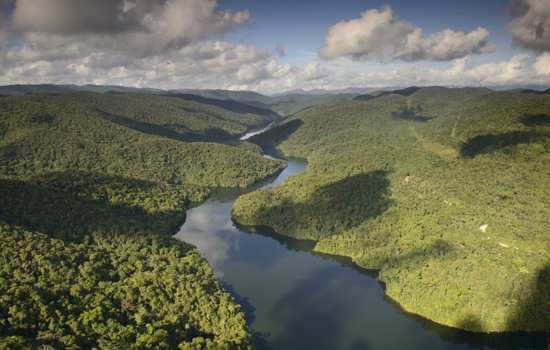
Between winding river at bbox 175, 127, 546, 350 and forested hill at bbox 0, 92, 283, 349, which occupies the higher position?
forested hill at bbox 0, 92, 283, 349

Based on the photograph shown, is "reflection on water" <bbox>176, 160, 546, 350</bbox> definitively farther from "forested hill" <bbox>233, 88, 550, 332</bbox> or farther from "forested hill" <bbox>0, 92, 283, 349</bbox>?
"forested hill" <bbox>0, 92, 283, 349</bbox>

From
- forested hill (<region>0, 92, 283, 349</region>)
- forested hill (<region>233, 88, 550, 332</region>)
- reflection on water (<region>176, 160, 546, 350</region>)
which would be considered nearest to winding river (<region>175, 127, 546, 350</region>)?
reflection on water (<region>176, 160, 546, 350</region>)

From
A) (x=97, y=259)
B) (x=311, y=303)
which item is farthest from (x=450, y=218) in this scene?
(x=97, y=259)

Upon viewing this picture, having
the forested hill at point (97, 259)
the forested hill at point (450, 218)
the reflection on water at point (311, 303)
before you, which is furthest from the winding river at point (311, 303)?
the forested hill at point (97, 259)

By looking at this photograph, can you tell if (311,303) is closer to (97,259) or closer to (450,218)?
(450,218)

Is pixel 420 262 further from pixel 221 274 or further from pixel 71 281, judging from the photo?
pixel 71 281

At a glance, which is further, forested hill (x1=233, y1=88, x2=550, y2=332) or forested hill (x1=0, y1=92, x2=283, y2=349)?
forested hill (x1=233, y1=88, x2=550, y2=332)

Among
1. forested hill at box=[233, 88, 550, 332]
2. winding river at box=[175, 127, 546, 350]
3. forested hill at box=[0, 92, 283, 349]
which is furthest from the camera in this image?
forested hill at box=[233, 88, 550, 332]

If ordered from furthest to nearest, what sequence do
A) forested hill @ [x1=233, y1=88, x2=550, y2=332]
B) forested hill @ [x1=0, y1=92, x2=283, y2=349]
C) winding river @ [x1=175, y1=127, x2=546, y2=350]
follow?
Result: forested hill @ [x1=233, y1=88, x2=550, y2=332] → winding river @ [x1=175, y1=127, x2=546, y2=350] → forested hill @ [x1=0, y1=92, x2=283, y2=349]
